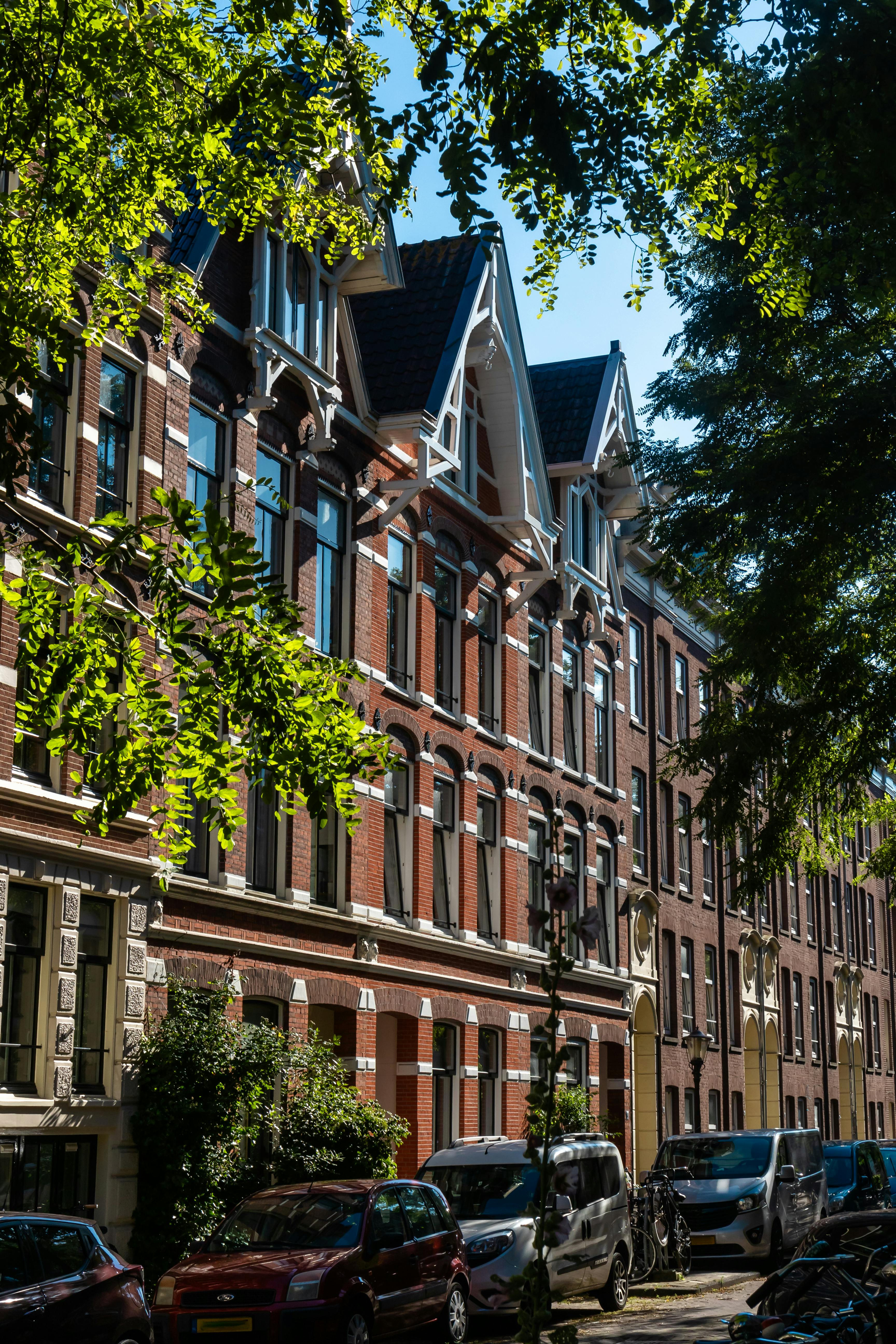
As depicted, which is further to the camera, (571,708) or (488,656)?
(571,708)

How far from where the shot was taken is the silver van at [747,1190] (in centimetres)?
2300

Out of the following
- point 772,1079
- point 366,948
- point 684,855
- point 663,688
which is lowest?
point 772,1079

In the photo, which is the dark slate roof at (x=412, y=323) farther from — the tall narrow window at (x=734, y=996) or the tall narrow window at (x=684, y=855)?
the tall narrow window at (x=734, y=996)

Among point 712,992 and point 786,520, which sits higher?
point 786,520

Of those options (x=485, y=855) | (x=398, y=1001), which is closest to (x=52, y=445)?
(x=398, y=1001)

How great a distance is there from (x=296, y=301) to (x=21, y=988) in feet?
37.3

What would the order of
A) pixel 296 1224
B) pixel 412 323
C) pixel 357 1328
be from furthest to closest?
pixel 412 323, pixel 296 1224, pixel 357 1328

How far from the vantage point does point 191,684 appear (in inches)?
498

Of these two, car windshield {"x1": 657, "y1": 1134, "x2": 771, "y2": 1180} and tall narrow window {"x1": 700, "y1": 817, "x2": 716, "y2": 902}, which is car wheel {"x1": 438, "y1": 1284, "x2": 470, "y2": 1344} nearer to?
car windshield {"x1": 657, "y1": 1134, "x2": 771, "y2": 1180}

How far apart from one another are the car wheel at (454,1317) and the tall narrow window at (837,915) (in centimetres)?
4413

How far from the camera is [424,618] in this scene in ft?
92.2

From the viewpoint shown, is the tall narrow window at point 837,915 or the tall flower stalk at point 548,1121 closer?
the tall flower stalk at point 548,1121

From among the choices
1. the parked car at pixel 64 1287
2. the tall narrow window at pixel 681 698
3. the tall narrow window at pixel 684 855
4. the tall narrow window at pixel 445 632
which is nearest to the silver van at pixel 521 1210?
the parked car at pixel 64 1287

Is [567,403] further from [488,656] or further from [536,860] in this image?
[536,860]
